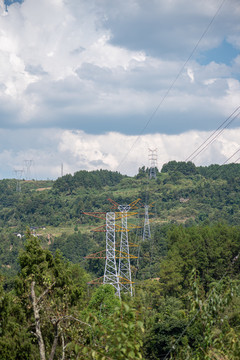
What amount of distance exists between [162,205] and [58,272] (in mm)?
132475

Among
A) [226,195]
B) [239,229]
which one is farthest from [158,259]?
[226,195]

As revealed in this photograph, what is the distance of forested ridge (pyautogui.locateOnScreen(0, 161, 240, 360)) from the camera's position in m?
10.8

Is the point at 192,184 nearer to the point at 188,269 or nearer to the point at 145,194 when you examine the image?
the point at 145,194

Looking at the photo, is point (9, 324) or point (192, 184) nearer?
point (9, 324)

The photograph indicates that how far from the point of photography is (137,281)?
230 feet

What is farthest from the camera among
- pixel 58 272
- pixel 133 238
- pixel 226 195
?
pixel 226 195

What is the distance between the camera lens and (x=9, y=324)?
18.7 m

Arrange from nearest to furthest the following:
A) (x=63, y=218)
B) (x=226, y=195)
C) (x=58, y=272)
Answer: (x=58, y=272) < (x=226, y=195) < (x=63, y=218)

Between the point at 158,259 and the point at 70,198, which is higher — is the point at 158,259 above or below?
below

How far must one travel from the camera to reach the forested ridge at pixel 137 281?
426 inches

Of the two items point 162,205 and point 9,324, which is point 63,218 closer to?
point 162,205

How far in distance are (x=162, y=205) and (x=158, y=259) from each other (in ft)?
240

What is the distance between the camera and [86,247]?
122 m

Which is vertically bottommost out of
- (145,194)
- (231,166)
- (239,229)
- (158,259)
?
(158,259)
